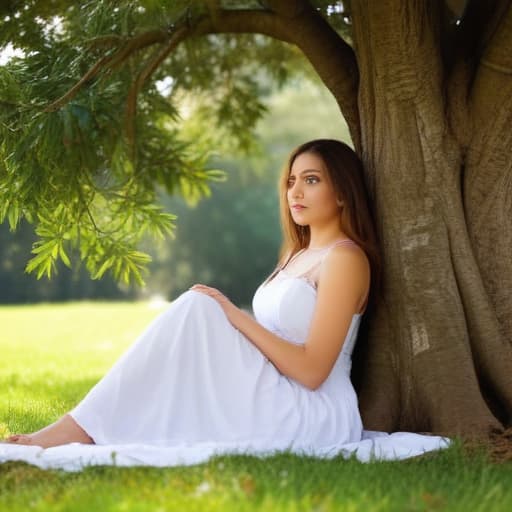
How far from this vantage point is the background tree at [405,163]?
4.12 meters

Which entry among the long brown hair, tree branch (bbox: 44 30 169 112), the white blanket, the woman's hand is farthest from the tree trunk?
tree branch (bbox: 44 30 169 112)

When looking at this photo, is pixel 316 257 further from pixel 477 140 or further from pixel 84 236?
pixel 84 236

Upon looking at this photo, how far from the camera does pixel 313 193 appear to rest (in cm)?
415

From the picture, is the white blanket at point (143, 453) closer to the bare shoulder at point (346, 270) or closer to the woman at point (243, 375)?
the woman at point (243, 375)

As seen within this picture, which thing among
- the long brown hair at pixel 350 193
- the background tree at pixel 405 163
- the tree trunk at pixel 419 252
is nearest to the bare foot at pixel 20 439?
the background tree at pixel 405 163

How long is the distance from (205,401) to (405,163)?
5.01 ft

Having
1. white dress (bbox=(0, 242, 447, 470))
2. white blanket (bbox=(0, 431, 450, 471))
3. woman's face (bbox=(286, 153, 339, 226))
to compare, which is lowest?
white blanket (bbox=(0, 431, 450, 471))

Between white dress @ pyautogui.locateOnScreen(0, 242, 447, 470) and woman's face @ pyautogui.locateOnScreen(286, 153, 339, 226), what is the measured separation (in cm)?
76

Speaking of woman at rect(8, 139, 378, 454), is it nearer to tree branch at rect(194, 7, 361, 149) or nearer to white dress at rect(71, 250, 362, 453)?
white dress at rect(71, 250, 362, 453)

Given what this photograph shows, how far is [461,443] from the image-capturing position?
3656mm

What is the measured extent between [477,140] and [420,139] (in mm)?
303

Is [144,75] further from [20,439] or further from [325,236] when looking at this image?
[20,439]

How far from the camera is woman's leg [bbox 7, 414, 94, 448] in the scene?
351 cm

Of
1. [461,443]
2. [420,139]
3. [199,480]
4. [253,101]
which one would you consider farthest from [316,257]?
[253,101]
